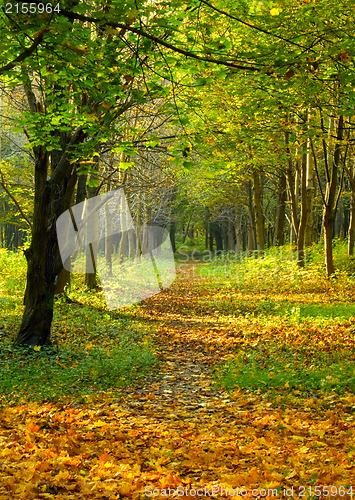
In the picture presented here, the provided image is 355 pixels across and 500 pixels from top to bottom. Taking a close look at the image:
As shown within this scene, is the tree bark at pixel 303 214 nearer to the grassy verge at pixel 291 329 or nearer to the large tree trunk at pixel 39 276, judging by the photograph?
the grassy verge at pixel 291 329

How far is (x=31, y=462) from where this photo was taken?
12.8 feet

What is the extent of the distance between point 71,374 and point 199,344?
3832mm

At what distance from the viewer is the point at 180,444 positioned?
4.69 m

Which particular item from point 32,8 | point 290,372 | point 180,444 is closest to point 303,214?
point 290,372

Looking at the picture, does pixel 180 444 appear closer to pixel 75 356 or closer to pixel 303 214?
pixel 75 356

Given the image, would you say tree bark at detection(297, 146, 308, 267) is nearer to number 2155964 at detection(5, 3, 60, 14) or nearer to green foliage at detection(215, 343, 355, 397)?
green foliage at detection(215, 343, 355, 397)

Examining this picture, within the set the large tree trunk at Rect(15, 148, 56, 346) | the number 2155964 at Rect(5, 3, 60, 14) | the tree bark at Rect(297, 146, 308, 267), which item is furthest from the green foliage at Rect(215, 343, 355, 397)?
the tree bark at Rect(297, 146, 308, 267)

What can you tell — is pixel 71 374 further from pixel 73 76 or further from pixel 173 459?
pixel 73 76

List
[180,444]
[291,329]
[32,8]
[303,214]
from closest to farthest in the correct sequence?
[180,444]
[32,8]
[291,329]
[303,214]

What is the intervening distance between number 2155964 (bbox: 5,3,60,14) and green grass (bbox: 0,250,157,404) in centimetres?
495

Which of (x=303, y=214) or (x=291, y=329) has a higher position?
(x=303, y=214)

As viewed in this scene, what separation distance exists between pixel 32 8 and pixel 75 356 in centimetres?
617

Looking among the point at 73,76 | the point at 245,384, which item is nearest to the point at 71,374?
the point at 245,384

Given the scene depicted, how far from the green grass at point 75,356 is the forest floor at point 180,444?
505mm
